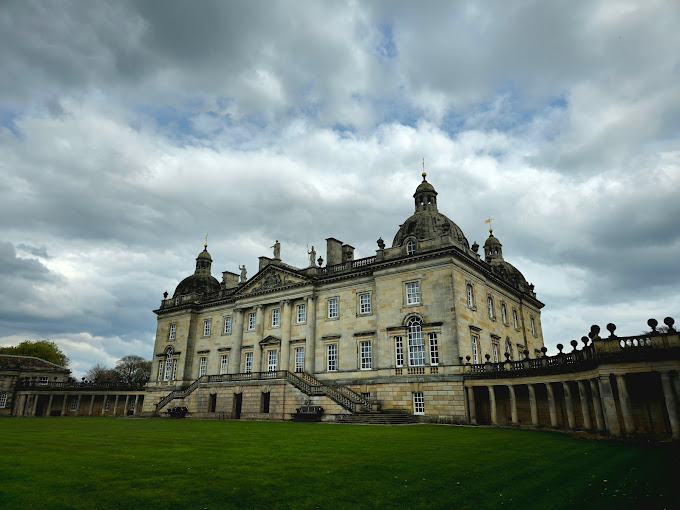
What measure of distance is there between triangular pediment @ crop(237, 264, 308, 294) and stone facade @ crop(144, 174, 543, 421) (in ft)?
0.44

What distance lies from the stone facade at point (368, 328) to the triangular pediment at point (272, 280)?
0.13m

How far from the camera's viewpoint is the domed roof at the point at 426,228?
3881 centimetres

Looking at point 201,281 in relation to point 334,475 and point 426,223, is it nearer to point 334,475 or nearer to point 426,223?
point 426,223

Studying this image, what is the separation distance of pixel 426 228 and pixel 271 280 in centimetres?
1694

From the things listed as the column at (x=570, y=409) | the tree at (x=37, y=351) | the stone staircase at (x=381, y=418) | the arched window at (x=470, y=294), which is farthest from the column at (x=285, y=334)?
the tree at (x=37, y=351)

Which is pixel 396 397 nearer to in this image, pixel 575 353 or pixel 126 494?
pixel 575 353

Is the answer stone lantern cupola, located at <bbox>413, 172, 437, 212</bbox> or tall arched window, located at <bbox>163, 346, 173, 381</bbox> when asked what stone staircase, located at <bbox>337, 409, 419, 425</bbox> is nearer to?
stone lantern cupola, located at <bbox>413, 172, 437, 212</bbox>

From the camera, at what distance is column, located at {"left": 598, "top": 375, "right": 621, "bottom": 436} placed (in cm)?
1959

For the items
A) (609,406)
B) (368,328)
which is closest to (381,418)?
(368,328)

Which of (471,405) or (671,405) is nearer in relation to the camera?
(671,405)

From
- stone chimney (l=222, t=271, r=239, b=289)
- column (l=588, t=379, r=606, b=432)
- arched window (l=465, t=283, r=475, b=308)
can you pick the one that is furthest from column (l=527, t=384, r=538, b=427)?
stone chimney (l=222, t=271, r=239, b=289)

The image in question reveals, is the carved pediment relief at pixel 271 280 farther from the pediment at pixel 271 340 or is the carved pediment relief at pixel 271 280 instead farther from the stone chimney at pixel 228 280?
the stone chimney at pixel 228 280

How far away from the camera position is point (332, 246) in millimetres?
45438

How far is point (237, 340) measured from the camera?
4769cm
